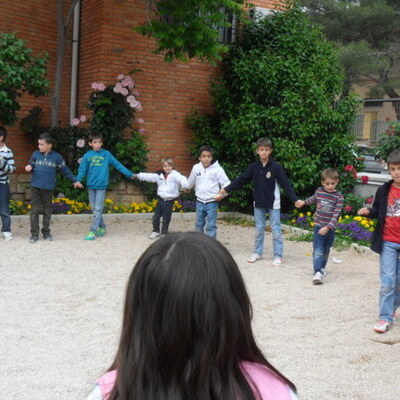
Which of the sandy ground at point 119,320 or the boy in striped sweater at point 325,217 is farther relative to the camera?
the boy in striped sweater at point 325,217

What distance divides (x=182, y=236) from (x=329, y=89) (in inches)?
460

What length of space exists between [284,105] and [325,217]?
521cm

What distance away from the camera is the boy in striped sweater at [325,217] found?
22.0 feet

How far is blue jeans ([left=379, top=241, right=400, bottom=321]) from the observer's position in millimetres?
5141

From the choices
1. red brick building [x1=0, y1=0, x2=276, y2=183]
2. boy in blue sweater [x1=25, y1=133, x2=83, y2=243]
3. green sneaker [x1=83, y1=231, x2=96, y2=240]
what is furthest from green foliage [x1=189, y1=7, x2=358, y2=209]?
boy in blue sweater [x1=25, y1=133, x2=83, y2=243]

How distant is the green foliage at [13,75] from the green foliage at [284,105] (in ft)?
13.0

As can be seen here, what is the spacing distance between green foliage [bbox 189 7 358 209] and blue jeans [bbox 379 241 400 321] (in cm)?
618

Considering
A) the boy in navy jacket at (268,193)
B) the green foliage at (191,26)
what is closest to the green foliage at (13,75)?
the green foliage at (191,26)

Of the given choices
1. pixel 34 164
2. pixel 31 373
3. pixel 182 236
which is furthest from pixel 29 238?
pixel 182 236

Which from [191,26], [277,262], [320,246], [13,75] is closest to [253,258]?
[277,262]

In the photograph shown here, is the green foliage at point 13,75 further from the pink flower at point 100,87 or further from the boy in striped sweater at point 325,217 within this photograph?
the boy in striped sweater at point 325,217

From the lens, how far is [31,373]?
389 centimetres

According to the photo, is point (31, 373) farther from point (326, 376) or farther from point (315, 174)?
point (315, 174)

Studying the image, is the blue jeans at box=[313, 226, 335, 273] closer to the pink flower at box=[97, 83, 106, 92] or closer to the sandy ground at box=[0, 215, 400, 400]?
the sandy ground at box=[0, 215, 400, 400]
